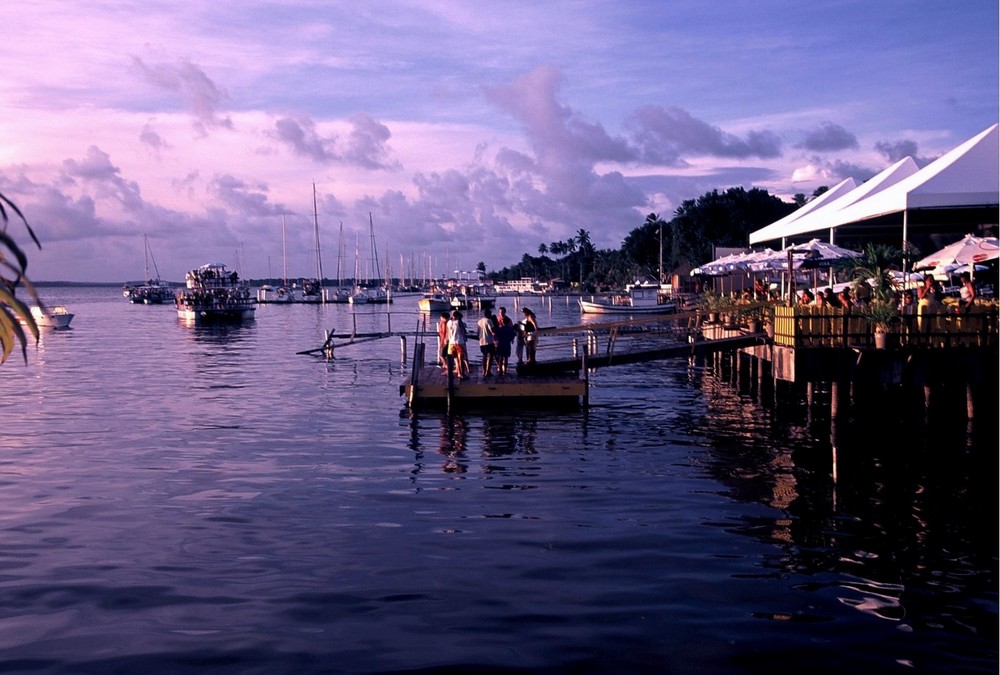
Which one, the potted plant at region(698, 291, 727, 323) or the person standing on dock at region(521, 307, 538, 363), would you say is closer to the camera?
the person standing on dock at region(521, 307, 538, 363)

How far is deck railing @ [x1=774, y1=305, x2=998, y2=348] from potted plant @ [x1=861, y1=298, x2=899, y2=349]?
0.07 m

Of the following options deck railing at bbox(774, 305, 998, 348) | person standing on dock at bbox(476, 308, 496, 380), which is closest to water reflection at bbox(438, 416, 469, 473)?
person standing on dock at bbox(476, 308, 496, 380)

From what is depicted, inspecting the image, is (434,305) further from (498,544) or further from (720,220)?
(498,544)

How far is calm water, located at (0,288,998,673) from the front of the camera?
9.57m

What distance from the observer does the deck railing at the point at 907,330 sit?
17656 millimetres

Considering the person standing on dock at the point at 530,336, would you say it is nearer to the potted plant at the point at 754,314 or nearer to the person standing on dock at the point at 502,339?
the person standing on dock at the point at 502,339

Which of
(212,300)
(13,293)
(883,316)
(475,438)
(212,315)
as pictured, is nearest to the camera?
(13,293)

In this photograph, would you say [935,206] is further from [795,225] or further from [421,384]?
[421,384]

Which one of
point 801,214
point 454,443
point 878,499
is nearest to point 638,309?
point 801,214

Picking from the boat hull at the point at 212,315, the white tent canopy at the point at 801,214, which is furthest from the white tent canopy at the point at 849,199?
the boat hull at the point at 212,315

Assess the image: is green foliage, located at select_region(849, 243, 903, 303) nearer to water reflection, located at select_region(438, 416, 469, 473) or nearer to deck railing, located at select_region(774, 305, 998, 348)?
deck railing, located at select_region(774, 305, 998, 348)

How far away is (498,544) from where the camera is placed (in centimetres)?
1302

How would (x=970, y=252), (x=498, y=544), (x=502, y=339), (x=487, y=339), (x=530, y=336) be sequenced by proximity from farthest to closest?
(x=530, y=336) < (x=502, y=339) < (x=487, y=339) < (x=970, y=252) < (x=498, y=544)

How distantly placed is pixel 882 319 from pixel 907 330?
589 mm
